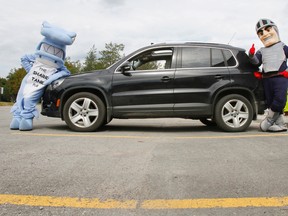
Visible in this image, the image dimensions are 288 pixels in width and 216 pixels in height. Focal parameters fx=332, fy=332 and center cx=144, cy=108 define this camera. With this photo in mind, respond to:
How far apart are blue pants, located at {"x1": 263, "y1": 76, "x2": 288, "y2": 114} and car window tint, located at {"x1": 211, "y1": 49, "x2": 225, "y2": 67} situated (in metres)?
0.95

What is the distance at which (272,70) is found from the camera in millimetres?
6430

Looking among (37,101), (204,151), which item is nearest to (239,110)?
(204,151)

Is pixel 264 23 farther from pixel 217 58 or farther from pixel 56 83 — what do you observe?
pixel 56 83

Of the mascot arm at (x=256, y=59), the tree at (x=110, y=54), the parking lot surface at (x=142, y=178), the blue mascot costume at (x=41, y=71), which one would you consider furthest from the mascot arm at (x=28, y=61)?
the tree at (x=110, y=54)

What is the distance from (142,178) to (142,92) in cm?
331

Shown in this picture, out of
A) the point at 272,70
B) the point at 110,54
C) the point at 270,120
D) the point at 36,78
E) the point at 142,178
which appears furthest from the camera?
the point at 110,54

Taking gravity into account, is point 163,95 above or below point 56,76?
below

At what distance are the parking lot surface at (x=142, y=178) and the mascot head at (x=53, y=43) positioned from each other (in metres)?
2.51

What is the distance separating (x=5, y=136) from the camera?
5426 millimetres

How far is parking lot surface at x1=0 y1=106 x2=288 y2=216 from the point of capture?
97.6 inches

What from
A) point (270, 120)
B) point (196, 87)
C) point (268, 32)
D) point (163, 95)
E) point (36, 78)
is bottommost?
point (270, 120)

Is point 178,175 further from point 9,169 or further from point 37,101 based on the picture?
point 37,101

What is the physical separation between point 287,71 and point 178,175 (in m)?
4.25

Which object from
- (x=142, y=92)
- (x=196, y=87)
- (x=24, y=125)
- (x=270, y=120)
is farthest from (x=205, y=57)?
(x=24, y=125)
